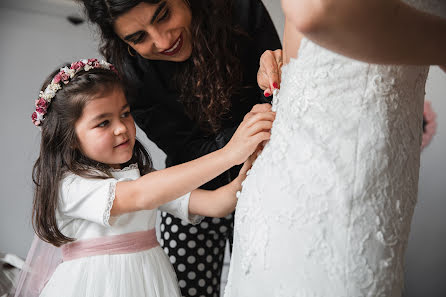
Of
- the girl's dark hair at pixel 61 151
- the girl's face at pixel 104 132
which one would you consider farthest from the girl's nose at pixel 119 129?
the girl's dark hair at pixel 61 151

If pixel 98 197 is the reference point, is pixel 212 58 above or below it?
above

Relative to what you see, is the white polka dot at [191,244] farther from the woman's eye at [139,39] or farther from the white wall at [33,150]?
the white wall at [33,150]

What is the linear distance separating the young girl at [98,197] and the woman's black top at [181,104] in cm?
15

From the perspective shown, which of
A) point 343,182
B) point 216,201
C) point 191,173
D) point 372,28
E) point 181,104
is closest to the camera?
point 372,28

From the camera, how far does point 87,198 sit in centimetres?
124

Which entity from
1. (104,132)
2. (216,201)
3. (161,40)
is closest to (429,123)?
(216,201)

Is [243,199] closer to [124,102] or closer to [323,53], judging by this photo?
[323,53]

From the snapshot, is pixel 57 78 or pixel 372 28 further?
pixel 57 78

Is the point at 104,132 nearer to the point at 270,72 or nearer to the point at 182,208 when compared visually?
the point at 182,208

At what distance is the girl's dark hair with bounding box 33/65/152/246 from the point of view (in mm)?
1294

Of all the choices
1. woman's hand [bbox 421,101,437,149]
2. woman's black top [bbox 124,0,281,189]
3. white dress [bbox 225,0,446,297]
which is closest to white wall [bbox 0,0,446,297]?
woman's hand [bbox 421,101,437,149]

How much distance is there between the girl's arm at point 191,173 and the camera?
2.97ft

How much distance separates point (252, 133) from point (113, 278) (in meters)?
0.62

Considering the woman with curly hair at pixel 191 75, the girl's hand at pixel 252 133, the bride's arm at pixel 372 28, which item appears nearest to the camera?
the bride's arm at pixel 372 28
